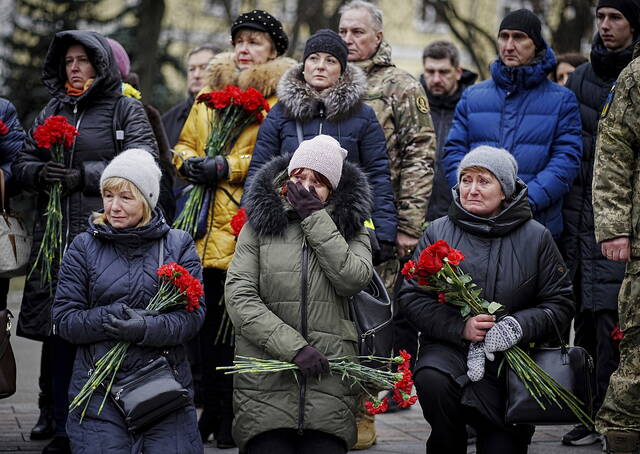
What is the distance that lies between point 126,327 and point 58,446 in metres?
1.25

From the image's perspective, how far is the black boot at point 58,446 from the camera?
5871mm

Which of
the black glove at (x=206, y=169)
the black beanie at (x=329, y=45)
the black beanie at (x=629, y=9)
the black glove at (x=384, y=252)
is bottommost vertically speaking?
the black glove at (x=384, y=252)

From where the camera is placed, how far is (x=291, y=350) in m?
4.86

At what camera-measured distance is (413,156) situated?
666 cm

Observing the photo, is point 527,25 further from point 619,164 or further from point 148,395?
point 148,395

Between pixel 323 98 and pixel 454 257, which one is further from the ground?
pixel 323 98

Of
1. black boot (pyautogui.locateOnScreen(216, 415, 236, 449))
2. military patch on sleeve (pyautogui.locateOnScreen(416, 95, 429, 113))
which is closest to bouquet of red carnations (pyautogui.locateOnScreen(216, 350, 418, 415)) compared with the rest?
black boot (pyautogui.locateOnScreen(216, 415, 236, 449))

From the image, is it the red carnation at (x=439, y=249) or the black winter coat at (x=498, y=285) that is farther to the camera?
the black winter coat at (x=498, y=285)

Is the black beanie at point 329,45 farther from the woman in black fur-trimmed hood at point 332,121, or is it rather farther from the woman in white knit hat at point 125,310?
the woman in white knit hat at point 125,310

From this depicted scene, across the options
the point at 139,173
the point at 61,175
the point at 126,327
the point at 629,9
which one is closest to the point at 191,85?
the point at 61,175

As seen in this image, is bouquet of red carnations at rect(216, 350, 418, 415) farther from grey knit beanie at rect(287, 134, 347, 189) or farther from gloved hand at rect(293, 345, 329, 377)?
grey knit beanie at rect(287, 134, 347, 189)

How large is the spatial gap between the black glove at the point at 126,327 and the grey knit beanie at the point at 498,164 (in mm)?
1881

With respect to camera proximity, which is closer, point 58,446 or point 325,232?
point 325,232

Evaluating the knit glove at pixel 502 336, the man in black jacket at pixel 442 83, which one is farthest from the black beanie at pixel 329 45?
the man in black jacket at pixel 442 83
